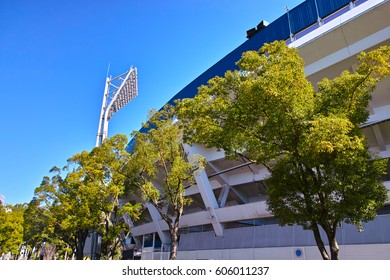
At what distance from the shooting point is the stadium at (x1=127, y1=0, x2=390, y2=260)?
14242 millimetres

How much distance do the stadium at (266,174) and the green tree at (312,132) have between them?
7.31 meters

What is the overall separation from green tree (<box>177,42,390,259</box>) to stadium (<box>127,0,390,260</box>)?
7.31 m

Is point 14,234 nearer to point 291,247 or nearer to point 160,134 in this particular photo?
point 160,134

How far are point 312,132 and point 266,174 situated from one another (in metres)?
9.96

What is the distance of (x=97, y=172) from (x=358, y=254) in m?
15.4

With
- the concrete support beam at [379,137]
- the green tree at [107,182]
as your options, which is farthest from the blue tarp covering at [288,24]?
the green tree at [107,182]

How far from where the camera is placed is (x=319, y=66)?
16266 mm

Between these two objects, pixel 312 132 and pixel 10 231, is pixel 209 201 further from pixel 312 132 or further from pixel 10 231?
pixel 10 231

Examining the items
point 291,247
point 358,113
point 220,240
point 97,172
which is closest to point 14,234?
point 97,172

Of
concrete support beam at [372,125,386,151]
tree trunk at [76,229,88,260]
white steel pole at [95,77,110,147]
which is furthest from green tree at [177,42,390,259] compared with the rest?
white steel pole at [95,77,110,147]

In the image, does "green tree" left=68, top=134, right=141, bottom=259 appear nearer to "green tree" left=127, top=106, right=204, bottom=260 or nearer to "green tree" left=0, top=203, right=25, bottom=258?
"green tree" left=127, top=106, right=204, bottom=260

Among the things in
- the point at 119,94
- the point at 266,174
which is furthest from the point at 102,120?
the point at 266,174

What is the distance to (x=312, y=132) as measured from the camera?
22.9 ft
